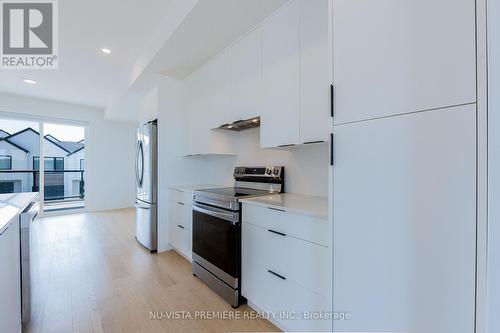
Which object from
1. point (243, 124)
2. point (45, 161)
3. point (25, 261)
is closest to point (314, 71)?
point (243, 124)

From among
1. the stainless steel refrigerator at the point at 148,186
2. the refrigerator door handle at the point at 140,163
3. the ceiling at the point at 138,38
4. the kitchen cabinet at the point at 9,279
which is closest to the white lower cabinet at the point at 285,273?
the kitchen cabinet at the point at 9,279

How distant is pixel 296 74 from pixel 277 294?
162 centimetres

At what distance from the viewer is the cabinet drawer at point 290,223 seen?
126 centimetres

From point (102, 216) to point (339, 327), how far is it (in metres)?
5.57

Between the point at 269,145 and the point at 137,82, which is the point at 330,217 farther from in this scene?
the point at 137,82

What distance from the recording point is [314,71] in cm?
160

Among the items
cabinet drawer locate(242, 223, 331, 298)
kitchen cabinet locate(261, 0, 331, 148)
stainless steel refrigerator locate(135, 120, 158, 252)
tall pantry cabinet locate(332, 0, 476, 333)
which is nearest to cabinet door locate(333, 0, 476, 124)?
tall pantry cabinet locate(332, 0, 476, 333)

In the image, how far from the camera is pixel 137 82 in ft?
11.1

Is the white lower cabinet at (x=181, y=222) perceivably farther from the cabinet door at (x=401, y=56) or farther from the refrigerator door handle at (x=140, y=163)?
the cabinet door at (x=401, y=56)

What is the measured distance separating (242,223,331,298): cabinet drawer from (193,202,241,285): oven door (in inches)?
4.0

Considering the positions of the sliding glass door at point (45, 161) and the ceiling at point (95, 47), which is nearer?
Result: the ceiling at point (95, 47)

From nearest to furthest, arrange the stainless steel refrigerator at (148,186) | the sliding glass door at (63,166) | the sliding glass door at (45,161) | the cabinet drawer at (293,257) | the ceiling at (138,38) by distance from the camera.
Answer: the cabinet drawer at (293,257) < the ceiling at (138,38) < the stainless steel refrigerator at (148,186) < the sliding glass door at (45,161) < the sliding glass door at (63,166)

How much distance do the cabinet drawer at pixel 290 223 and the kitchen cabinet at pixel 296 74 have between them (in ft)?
1.91

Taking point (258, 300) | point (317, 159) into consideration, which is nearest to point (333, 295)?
point (258, 300)
